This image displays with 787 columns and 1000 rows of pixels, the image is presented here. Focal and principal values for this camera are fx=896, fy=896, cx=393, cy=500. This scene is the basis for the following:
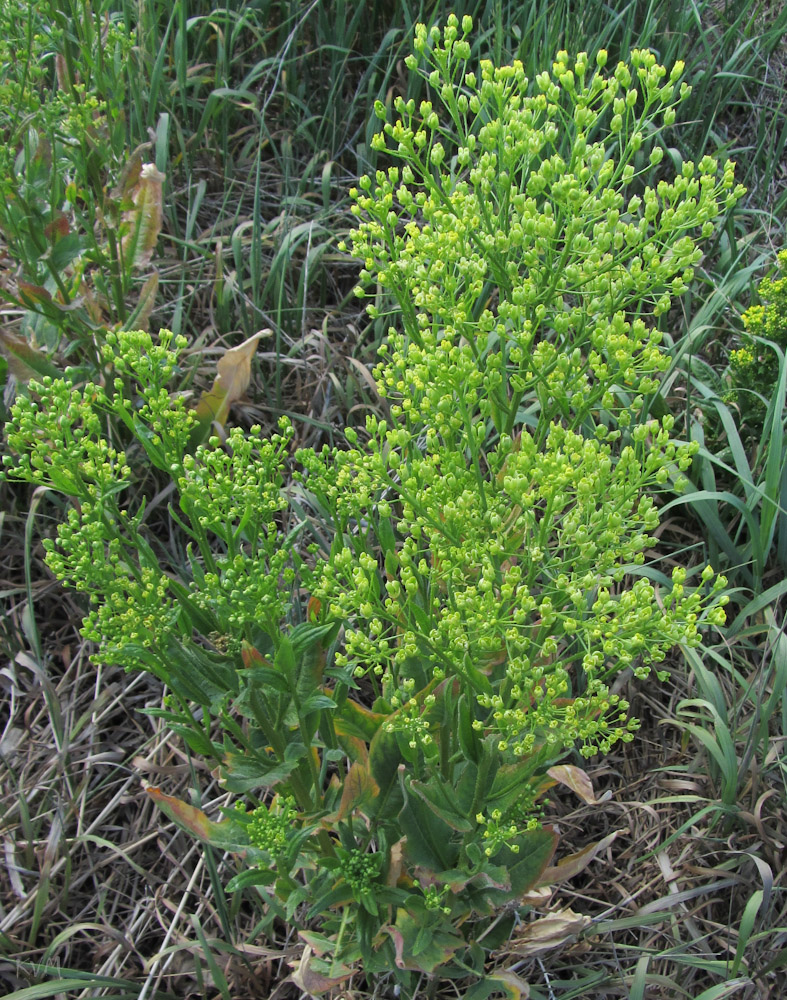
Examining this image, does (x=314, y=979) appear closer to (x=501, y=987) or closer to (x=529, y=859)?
(x=501, y=987)

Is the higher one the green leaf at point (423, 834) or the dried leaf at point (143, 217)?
the dried leaf at point (143, 217)

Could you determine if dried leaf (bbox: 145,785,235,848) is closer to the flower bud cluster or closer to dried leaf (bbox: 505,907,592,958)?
dried leaf (bbox: 505,907,592,958)

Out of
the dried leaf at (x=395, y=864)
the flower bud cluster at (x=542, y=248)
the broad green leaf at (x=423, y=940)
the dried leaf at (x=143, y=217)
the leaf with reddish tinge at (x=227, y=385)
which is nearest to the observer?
the flower bud cluster at (x=542, y=248)

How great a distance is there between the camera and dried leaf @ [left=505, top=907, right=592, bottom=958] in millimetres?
2469

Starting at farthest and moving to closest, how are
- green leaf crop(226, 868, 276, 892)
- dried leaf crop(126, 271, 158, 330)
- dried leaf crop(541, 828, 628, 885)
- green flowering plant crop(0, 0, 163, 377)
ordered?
dried leaf crop(126, 271, 158, 330), green flowering plant crop(0, 0, 163, 377), dried leaf crop(541, 828, 628, 885), green leaf crop(226, 868, 276, 892)

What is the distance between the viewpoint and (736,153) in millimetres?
4664

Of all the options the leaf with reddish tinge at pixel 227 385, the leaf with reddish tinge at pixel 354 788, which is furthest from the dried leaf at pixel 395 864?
the leaf with reddish tinge at pixel 227 385

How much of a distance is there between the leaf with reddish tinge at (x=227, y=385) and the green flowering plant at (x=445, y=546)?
1288mm

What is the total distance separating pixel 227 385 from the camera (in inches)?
138

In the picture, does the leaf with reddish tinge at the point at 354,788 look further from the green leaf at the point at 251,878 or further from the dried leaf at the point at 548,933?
the dried leaf at the point at 548,933

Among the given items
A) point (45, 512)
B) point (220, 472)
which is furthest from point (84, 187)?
point (220, 472)

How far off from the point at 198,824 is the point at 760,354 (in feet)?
9.00

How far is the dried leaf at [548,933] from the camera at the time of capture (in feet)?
8.10

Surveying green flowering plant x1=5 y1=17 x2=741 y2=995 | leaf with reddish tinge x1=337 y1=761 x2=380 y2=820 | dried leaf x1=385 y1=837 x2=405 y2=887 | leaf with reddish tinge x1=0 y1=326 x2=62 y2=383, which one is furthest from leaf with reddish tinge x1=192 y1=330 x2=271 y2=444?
dried leaf x1=385 y1=837 x2=405 y2=887
